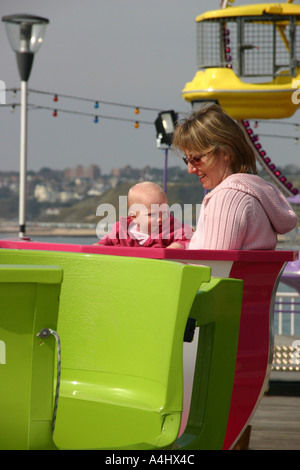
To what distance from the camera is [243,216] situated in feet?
7.02

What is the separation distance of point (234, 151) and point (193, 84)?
3.81 meters

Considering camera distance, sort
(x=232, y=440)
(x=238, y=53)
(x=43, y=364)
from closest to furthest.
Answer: (x=43, y=364) < (x=232, y=440) < (x=238, y=53)

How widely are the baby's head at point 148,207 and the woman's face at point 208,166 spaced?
31 centimetres

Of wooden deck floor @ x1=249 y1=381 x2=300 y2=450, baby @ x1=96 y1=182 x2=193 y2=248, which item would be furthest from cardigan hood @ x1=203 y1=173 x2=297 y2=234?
wooden deck floor @ x1=249 y1=381 x2=300 y2=450

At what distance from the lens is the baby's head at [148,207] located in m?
2.57

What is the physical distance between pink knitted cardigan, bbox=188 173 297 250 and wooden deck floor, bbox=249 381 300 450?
1.09 metres

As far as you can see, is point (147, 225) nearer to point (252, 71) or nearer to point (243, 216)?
point (243, 216)

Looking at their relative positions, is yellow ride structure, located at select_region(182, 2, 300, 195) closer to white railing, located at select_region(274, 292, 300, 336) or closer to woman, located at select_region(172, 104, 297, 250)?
white railing, located at select_region(274, 292, 300, 336)

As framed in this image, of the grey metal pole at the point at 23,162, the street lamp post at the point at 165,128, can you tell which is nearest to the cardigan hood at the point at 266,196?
the street lamp post at the point at 165,128

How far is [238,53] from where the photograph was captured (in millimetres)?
5906

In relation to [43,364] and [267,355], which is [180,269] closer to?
[43,364]

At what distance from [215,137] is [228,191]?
0.56 ft

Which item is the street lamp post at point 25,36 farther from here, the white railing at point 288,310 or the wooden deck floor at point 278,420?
the wooden deck floor at point 278,420
